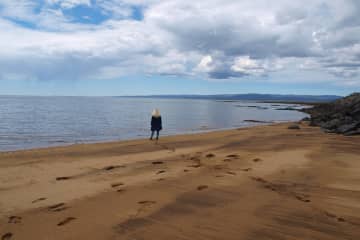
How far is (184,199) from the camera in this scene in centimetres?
632

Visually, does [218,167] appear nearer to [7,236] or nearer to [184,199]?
[184,199]

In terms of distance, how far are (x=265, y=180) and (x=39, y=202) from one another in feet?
17.0

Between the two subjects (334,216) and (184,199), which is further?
(184,199)

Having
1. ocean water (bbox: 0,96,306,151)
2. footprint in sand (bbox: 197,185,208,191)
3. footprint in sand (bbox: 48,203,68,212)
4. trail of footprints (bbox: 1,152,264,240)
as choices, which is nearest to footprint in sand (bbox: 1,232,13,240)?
trail of footprints (bbox: 1,152,264,240)

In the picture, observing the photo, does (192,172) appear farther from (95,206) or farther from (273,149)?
(273,149)

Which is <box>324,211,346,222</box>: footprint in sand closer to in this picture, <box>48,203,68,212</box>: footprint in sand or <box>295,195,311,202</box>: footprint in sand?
<box>295,195,311,202</box>: footprint in sand

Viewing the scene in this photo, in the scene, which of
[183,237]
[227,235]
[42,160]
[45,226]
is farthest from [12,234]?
[42,160]

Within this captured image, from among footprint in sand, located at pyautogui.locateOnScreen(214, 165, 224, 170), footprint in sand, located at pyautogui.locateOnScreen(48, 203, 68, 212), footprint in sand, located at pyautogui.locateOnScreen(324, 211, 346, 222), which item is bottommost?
footprint in sand, located at pyautogui.locateOnScreen(48, 203, 68, 212)

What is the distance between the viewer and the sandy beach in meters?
4.85

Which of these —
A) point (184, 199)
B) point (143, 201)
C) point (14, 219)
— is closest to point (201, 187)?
point (184, 199)

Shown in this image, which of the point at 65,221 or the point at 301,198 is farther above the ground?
the point at 301,198

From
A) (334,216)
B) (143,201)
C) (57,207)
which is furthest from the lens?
(143,201)

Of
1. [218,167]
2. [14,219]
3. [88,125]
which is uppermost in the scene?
[218,167]

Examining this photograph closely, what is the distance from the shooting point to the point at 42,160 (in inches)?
456
